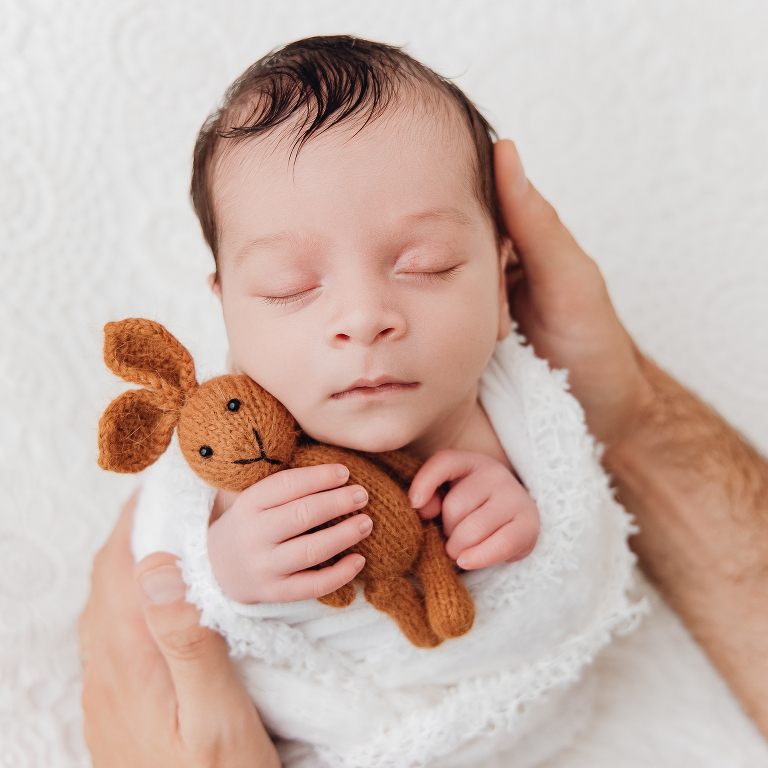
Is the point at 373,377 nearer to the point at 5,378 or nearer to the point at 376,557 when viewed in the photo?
the point at 376,557

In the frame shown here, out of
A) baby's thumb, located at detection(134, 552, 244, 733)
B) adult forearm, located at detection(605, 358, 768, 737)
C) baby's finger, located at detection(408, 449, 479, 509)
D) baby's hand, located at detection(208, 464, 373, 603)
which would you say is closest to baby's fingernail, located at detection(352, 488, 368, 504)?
baby's hand, located at detection(208, 464, 373, 603)

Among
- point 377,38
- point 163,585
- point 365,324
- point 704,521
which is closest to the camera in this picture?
point 365,324

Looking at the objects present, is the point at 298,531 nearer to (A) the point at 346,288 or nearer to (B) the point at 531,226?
(A) the point at 346,288

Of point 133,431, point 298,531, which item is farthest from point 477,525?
point 133,431

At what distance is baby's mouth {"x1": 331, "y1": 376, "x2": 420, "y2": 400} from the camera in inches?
34.2

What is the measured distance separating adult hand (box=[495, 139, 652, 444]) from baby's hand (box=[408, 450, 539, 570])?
0.39 metres

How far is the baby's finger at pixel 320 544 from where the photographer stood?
833 millimetres

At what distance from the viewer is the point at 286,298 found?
916 millimetres

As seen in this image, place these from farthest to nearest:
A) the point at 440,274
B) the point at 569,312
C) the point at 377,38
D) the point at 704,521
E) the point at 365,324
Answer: the point at 377,38, the point at 704,521, the point at 569,312, the point at 440,274, the point at 365,324

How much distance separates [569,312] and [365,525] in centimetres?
66

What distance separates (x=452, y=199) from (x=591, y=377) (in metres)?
0.55

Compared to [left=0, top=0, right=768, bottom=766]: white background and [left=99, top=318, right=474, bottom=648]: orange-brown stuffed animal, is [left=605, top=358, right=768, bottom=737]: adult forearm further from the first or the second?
[left=99, top=318, right=474, bottom=648]: orange-brown stuffed animal

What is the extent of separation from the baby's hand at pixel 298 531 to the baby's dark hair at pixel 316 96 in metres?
0.40

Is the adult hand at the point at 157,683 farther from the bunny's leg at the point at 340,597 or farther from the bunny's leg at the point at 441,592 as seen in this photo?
the bunny's leg at the point at 441,592
